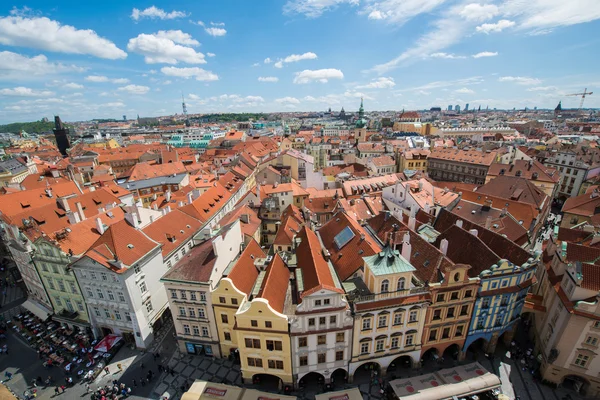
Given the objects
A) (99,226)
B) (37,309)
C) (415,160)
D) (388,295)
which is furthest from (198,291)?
(415,160)

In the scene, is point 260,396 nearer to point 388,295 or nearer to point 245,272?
point 245,272

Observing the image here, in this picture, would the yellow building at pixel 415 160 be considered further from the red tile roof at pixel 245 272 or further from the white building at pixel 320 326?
the white building at pixel 320 326

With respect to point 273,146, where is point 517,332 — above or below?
below

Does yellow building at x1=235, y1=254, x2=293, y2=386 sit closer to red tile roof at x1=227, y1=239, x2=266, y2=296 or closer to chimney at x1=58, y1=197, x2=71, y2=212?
red tile roof at x1=227, y1=239, x2=266, y2=296

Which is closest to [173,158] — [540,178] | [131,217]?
[131,217]

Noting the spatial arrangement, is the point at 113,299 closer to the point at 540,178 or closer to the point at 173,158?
the point at 173,158

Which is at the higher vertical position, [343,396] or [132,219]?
[132,219]
